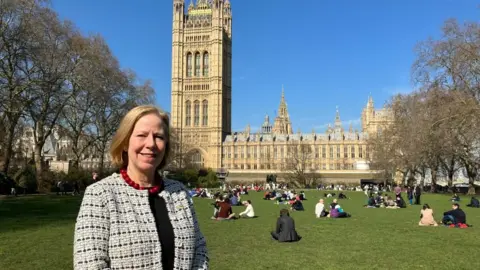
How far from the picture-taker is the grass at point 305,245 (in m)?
8.60

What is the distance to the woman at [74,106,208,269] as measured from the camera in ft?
7.48

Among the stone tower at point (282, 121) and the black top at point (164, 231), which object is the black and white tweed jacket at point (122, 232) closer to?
the black top at point (164, 231)

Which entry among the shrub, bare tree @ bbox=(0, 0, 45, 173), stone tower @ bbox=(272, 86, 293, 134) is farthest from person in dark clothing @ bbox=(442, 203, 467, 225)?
stone tower @ bbox=(272, 86, 293, 134)

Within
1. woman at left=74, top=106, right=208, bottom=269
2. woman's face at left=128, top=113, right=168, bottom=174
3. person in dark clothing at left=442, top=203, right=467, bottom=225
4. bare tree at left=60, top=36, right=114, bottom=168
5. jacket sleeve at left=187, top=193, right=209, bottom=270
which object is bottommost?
person in dark clothing at left=442, top=203, right=467, bottom=225

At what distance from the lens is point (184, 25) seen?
307 feet

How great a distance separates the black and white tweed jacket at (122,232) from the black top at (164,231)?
2 cm

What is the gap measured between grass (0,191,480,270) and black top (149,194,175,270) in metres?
6.06

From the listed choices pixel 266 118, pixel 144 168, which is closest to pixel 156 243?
pixel 144 168

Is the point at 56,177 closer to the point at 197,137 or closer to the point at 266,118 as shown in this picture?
the point at 197,137

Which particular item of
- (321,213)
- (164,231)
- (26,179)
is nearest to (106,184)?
(164,231)

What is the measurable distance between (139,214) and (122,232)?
0.14 m

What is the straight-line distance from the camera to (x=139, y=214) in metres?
2.42

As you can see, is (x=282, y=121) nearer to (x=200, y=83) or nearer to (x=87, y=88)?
(x=200, y=83)

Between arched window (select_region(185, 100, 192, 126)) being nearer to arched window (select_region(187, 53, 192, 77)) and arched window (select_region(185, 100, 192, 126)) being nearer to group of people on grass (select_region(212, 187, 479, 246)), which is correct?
arched window (select_region(187, 53, 192, 77))
